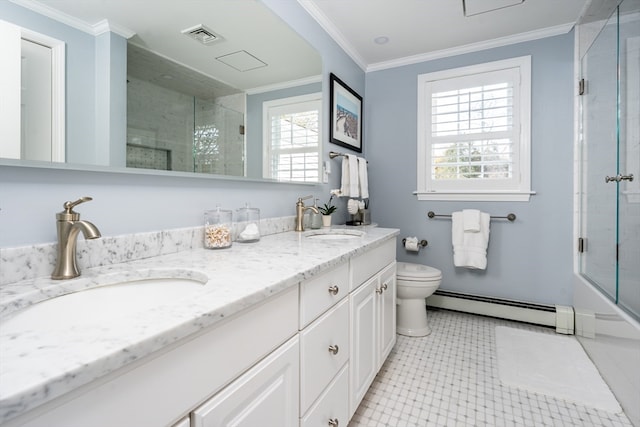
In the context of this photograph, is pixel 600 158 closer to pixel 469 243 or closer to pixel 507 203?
pixel 507 203

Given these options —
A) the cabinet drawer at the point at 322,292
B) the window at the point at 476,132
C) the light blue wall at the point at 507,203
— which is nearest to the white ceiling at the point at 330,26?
the light blue wall at the point at 507,203

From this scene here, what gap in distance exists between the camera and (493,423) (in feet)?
4.51

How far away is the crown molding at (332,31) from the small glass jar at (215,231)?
4.61 feet

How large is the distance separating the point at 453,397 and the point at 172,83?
71.7 inches

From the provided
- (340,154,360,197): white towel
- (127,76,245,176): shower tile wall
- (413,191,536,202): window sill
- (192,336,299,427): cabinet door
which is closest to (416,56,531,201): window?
(413,191,536,202): window sill

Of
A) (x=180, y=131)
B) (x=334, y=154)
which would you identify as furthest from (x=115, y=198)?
(x=334, y=154)

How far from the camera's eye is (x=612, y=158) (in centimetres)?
189

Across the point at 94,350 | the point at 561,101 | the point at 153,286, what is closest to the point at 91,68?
the point at 153,286

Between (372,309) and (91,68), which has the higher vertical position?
(91,68)

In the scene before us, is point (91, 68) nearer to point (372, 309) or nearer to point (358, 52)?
point (372, 309)

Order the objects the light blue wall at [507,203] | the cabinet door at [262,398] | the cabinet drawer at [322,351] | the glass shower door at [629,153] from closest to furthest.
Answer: the cabinet door at [262,398], the cabinet drawer at [322,351], the glass shower door at [629,153], the light blue wall at [507,203]

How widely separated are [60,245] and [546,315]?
2.82m

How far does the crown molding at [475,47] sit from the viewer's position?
A: 2.26m

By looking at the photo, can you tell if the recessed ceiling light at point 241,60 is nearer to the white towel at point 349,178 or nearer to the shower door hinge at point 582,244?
the white towel at point 349,178
